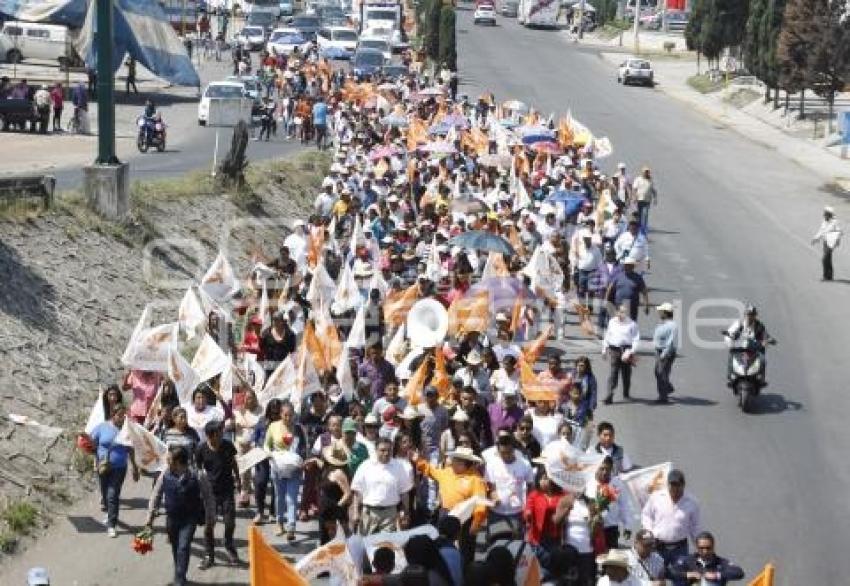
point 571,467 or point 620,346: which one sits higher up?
point 571,467

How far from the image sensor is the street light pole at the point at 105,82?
23781mm

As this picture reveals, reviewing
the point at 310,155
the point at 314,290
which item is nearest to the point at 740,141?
the point at 310,155

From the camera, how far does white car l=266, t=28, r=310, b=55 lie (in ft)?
205

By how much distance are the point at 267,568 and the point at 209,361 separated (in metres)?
6.79

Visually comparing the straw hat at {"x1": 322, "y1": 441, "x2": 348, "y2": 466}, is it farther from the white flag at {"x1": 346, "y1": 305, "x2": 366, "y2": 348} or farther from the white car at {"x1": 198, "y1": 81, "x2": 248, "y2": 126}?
the white car at {"x1": 198, "y1": 81, "x2": 248, "y2": 126}

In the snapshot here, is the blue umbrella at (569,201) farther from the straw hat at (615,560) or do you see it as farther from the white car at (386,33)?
the white car at (386,33)

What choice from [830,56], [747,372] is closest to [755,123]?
[830,56]

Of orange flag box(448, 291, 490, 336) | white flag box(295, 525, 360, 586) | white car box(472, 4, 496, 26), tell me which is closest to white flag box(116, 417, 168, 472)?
white flag box(295, 525, 360, 586)

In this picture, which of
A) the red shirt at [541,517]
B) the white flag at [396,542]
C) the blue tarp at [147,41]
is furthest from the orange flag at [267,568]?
the blue tarp at [147,41]

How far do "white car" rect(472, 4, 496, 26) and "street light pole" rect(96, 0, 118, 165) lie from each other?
6643 centimetres

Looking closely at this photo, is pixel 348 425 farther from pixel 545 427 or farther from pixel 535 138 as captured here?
pixel 535 138

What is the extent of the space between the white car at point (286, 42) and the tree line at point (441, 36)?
4.97 m

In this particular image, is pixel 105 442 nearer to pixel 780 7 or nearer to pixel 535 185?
pixel 535 185

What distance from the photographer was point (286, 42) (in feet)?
210
